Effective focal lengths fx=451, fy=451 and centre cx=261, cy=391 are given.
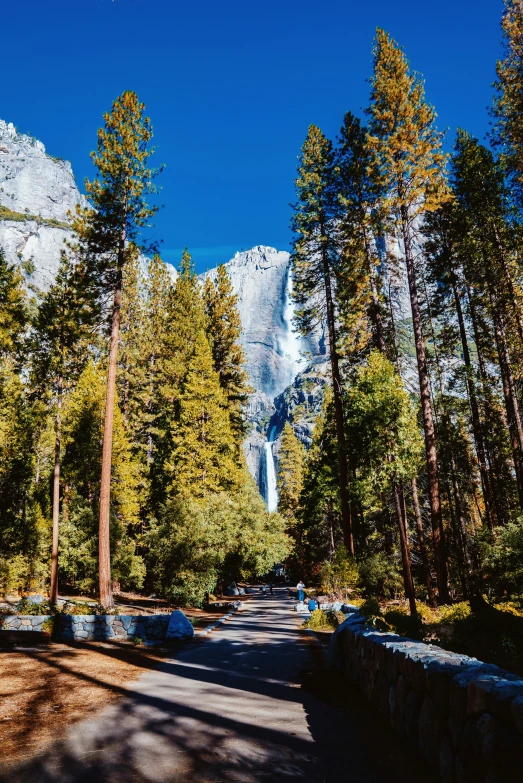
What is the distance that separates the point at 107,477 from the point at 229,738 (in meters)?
11.4

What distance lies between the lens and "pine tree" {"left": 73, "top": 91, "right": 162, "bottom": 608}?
53.0ft

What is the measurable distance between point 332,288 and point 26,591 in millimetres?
20714

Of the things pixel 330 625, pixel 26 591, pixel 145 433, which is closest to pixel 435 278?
pixel 330 625

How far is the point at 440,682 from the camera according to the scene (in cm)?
354

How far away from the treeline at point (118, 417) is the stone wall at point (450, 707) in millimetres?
10476

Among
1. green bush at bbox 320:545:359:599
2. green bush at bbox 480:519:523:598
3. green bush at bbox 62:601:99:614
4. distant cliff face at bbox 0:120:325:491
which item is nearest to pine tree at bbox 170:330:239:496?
green bush at bbox 320:545:359:599

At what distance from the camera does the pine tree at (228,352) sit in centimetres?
3419

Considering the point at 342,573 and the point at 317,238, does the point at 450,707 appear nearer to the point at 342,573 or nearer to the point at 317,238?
the point at 342,573

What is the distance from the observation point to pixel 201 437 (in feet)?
87.8

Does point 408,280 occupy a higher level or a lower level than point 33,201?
lower

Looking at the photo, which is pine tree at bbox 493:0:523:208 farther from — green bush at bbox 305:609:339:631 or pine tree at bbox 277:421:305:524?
pine tree at bbox 277:421:305:524

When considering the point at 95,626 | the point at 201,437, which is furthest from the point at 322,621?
the point at 201,437

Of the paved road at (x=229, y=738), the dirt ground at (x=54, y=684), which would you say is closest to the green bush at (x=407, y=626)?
the paved road at (x=229, y=738)

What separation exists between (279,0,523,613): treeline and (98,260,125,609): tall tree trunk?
25.1ft
